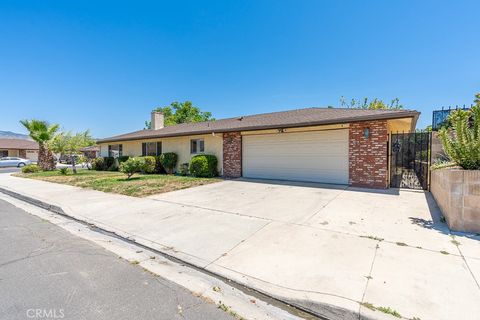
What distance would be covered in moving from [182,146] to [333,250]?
1288 cm

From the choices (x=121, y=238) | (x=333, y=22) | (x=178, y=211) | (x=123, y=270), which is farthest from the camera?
(x=333, y=22)

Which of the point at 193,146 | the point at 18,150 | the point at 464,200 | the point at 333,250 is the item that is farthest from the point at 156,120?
the point at 18,150

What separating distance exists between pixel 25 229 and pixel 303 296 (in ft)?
19.9

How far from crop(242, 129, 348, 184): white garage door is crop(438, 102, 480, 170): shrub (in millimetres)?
4471

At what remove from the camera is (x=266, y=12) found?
403 inches

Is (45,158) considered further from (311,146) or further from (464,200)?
(464,200)

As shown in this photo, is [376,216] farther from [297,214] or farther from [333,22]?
[333,22]

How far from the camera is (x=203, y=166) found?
1248 cm

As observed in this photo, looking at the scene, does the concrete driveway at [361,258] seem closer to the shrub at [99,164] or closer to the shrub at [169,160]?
the shrub at [169,160]

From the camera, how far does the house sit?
8.60m

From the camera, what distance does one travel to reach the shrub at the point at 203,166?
12.5 metres

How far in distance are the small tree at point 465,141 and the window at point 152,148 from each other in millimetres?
15562

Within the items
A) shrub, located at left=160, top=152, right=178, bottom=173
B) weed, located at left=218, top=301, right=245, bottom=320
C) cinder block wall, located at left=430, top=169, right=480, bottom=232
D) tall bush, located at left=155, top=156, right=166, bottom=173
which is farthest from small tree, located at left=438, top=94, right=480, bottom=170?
tall bush, located at left=155, top=156, right=166, bottom=173

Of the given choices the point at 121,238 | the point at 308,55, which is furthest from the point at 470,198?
the point at 308,55
